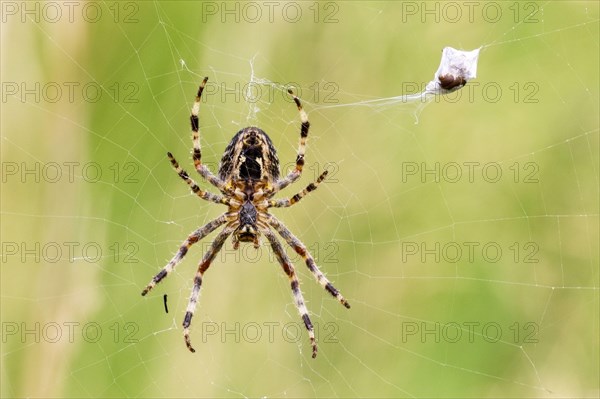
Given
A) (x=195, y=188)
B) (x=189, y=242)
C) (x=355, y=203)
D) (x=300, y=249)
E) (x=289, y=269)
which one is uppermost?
(x=195, y=188)

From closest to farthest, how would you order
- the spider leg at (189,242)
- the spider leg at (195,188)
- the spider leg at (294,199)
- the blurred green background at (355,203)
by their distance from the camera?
the blurred green background at (355,203) < the spider leg at (195,188) < the spider leg at (294,199) < the spider leg at (189,242)

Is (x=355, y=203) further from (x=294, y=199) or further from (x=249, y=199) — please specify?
(x=249, y=199)

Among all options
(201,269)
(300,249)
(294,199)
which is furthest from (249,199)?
(201,269)

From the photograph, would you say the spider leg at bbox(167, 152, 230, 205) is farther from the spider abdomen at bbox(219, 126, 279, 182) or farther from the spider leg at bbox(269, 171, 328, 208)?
the spider leg at bbox(269, 171, 328, 208)

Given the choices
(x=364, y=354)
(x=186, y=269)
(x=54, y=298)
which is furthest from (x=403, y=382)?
(x=54, y=298)

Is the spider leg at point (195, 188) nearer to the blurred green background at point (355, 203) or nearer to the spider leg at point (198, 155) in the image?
the spider leg at point (198, 155)

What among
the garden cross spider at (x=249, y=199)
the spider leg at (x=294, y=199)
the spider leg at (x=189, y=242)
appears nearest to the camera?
the garden cross spider at (x=249, y=199)

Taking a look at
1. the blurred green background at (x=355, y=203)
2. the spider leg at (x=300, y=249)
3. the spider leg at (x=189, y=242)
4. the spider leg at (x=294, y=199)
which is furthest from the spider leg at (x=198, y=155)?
the spider leg at (x=300, y=249)
